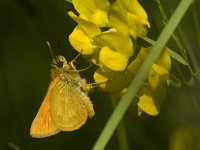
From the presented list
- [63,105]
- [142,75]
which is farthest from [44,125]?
[142,75]

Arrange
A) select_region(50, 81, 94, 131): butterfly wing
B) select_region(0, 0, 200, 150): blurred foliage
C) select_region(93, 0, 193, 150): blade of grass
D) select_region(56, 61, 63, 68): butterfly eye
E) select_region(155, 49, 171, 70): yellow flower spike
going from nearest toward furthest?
1. select_region(93, 0, 193, 150): blade of grass
2. select_region(155, 49, 171, 70): yellow flower spike
3. select_region(50, 81, 94, 131): butterfly wing
4. select_region(56, 61, 63, 68): butterfly eye
5. select_region(0, 0, 200, 150): blurred foliage

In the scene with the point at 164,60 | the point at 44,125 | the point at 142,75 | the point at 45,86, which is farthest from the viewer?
the point at 45,86

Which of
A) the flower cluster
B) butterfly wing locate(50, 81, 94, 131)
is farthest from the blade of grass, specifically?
butterfly wing locate(50, 81, 94, 131)

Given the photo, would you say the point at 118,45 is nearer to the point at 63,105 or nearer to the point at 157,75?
the point at 157,75

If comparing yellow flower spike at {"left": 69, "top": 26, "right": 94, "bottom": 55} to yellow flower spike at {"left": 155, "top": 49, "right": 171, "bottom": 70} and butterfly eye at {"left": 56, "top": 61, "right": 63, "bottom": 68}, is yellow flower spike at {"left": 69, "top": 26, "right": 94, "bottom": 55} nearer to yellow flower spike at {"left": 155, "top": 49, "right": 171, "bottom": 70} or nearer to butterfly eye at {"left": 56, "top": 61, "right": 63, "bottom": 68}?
yellow flower spike at {"left": 155, "top": 49, "right": 171, "bottom": 70}

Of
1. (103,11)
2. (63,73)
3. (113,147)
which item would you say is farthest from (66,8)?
(103,11)

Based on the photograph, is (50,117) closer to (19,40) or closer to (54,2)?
(54,2)
